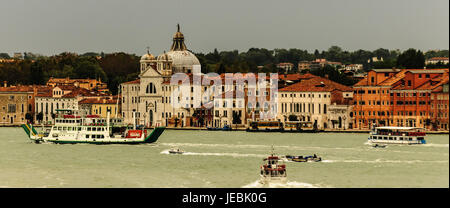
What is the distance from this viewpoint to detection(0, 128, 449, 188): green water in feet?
71.7

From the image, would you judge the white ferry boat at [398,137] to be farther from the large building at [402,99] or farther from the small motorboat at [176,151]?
the small motorboat at [176,151]

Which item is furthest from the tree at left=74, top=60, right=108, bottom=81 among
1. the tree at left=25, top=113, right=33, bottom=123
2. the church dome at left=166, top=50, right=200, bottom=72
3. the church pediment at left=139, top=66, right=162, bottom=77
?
the church pediment at left=139, top=66, right=162, bottom=77

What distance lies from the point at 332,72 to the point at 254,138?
17073mm

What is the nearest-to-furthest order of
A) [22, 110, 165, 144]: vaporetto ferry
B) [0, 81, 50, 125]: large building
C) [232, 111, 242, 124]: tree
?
[22, 110, 165, 144]: vaporetto ferry < [232, 111, 242, 124]: tree < [0, 81, 50, 125]: large building

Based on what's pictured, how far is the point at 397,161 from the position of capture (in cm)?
2638

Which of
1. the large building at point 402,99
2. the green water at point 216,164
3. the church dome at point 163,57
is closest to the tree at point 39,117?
the church dome at point 163,57

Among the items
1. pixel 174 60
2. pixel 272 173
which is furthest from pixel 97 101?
pixel 272 173

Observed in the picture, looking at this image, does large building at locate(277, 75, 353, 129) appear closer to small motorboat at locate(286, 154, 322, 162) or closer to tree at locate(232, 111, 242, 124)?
tree at locate(232, 111, 242, 124)

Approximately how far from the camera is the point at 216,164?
83.2ft

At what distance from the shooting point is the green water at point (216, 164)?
21.8 metres

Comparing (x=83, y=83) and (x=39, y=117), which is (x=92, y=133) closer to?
(x=39, y=117)

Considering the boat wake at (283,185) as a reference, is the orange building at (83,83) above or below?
above
